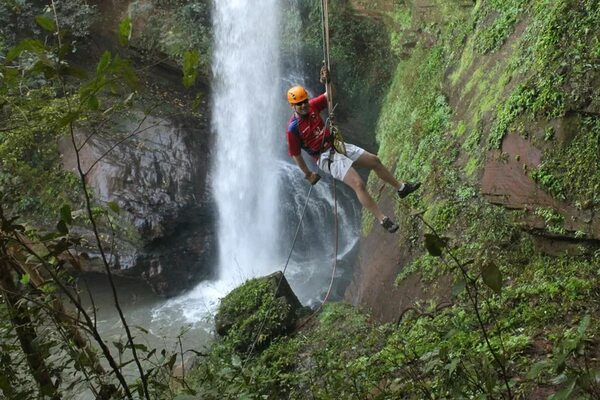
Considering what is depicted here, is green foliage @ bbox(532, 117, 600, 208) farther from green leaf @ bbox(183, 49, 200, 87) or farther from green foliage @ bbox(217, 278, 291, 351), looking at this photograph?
green foliage @ bbox(217, 278, 291, 351)

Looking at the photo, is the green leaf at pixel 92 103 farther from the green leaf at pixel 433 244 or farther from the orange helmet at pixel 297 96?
the orange helmet at pixel 297 96

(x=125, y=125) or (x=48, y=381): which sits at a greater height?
(x=125, y=125)

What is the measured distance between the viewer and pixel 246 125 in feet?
43.7

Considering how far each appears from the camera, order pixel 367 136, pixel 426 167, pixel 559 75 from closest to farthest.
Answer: pixel 559 75
pixel 426 167
pixel 367 136

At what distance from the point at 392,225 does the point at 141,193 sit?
7.78 m

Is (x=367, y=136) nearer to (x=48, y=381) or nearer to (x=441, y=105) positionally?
(x=441, y=105)

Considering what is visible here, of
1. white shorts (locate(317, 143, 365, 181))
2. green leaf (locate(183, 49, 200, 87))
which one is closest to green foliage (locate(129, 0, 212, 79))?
white shorts (locate(317, 143, 365, 181))

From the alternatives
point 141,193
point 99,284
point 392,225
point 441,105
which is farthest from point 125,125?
point 392,225

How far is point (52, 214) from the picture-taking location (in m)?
11.4

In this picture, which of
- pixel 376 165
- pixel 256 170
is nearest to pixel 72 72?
pixel 376 165

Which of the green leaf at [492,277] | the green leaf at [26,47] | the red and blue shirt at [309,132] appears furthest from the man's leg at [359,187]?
the green leaf at [26,47]

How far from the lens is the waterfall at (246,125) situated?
1286cm

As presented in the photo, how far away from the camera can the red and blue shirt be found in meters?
5.73

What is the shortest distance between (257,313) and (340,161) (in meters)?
3.15
